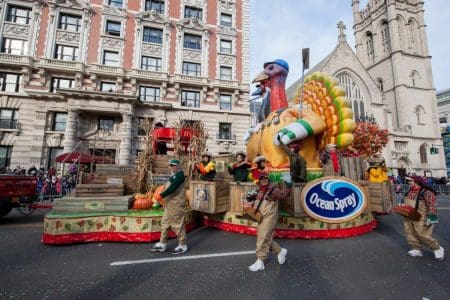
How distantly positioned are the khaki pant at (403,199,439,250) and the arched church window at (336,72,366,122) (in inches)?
1338

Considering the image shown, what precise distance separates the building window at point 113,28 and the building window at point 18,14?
5884 millimetres

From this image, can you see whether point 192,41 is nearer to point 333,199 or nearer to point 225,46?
point 225,46

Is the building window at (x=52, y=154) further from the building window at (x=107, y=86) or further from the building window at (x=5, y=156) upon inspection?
the building window at (x=107, y=86)

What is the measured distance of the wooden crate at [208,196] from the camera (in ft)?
18.0

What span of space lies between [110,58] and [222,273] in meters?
20.8

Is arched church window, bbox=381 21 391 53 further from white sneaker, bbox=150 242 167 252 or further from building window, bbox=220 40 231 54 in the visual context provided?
white sneaker, bbox=150 242 167 252

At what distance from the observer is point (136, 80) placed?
61.2ft

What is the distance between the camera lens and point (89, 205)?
5500 millimetres

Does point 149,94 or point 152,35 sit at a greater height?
point 152,35

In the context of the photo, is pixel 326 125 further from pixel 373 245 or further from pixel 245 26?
pixel 245 26

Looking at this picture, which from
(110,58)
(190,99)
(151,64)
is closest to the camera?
(110,58)

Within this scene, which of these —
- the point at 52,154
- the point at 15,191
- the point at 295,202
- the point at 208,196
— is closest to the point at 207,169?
the point at 208,196

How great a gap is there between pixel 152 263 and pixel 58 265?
5.31 ft

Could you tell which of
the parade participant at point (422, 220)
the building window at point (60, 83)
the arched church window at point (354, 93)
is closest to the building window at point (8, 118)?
the building window at point (60, 83)
